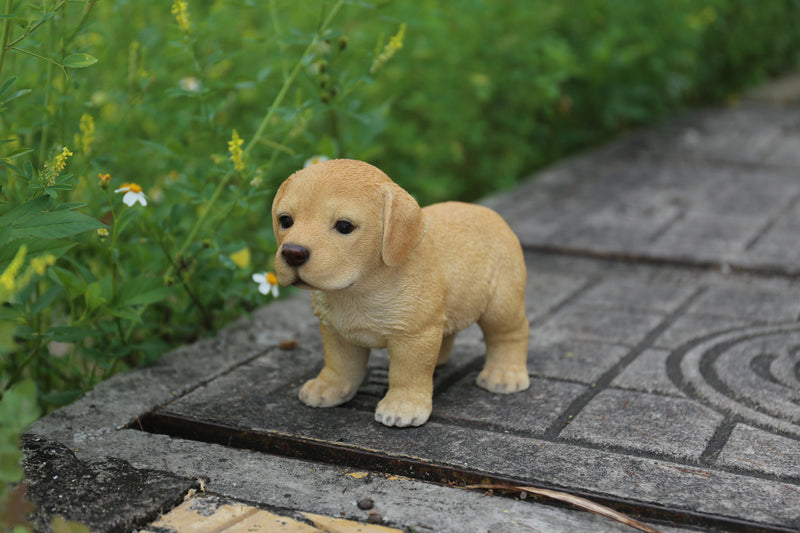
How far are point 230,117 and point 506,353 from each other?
310cm

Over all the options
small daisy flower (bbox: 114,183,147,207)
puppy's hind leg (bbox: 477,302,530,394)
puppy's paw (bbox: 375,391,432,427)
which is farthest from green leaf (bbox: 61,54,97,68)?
puppy's hind leg (bbox: 477,302,530,394)

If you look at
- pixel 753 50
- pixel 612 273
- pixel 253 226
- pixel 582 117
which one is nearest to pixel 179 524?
pixel 612 273

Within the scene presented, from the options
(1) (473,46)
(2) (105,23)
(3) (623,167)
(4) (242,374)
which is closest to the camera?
(4) (242,374)

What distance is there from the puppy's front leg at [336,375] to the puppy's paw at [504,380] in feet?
1.29

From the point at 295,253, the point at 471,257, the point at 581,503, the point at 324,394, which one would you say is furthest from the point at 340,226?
the point at 581,503

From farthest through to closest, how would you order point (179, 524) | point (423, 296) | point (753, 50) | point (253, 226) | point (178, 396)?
point (753, 50) < point (253, 226) < point (178, 396) < point (423, 296) < point (179, 524)

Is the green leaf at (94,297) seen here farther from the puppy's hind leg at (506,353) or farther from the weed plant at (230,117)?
the puppy's hind leg at (506,353)

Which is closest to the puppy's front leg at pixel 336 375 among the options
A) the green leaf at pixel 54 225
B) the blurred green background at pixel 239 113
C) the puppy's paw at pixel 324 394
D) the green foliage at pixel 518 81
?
the puppy's paw at pixel 324 394

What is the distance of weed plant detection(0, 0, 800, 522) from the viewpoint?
2.64m

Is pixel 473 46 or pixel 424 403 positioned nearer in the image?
pixel 424 403

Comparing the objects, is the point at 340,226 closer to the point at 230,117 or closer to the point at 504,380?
the point at 504,380

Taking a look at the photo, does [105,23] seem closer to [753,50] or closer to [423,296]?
[423,296]

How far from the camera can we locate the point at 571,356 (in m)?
3.06

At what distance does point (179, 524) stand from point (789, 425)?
1.68 m
